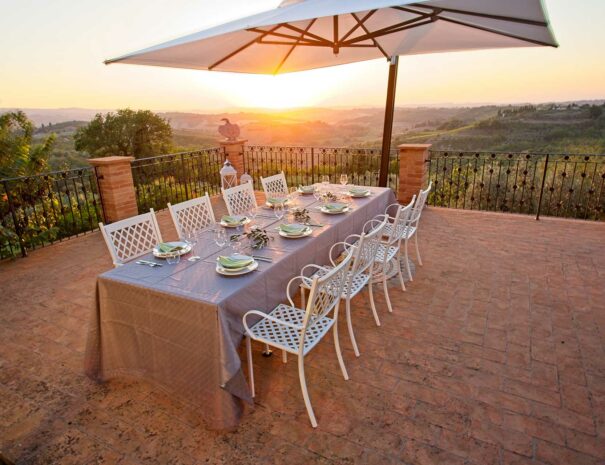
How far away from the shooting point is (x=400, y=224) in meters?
3.67

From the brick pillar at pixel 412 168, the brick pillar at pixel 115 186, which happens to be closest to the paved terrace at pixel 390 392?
the brick pillar at pixel 115 186

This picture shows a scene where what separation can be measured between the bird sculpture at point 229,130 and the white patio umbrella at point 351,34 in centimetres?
246

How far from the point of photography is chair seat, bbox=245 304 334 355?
7.27 feet

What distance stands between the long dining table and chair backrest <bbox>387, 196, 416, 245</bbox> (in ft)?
3.50

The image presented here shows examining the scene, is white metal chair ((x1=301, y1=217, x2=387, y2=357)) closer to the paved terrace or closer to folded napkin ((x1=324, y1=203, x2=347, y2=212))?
the paved terrace

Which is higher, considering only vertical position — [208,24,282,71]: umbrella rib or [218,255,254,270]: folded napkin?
[208,24,282,71]: umbrella rib

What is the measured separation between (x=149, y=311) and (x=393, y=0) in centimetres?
236

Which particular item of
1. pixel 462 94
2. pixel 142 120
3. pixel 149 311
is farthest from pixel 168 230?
pixel 462 94

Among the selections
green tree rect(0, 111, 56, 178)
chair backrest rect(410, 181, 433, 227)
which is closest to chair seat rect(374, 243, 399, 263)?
chair backrest rect(410, 181, 433, 227)

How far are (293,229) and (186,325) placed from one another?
125 cm

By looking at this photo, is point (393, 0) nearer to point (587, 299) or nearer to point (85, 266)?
point (587, 299)

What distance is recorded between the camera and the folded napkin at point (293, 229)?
2982 millimetres

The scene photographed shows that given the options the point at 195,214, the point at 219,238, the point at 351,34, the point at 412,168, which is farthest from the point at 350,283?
the point at 412,168

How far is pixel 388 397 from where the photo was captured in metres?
2.37
